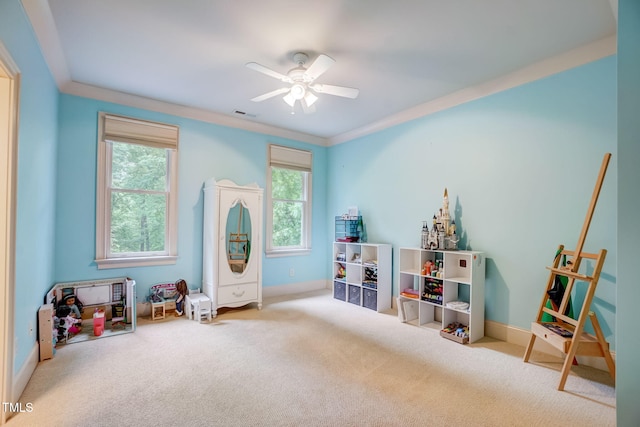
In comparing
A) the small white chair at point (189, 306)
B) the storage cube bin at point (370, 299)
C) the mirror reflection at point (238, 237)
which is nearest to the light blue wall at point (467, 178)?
the small white chair at point (189, 306)

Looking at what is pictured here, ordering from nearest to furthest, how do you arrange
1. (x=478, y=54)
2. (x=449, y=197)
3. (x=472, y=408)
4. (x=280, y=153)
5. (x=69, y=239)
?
1. (x=472, y=408)
2. (x=478, y=54)
3. (x=69, y=239)
4. (x=449, y=197)
5. (x=280, y=153)

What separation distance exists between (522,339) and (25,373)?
4099 millimetres


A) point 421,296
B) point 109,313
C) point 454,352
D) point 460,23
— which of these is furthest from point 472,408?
point 109,313

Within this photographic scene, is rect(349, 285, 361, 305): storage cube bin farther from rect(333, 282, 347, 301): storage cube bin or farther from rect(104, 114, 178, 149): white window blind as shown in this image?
rect(104, 114, 178, 149): white window blind

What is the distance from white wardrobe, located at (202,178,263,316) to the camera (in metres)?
3.79

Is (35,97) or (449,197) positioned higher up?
(35,97)

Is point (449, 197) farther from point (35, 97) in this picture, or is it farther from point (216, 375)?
point (35, 97)

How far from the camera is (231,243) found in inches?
155

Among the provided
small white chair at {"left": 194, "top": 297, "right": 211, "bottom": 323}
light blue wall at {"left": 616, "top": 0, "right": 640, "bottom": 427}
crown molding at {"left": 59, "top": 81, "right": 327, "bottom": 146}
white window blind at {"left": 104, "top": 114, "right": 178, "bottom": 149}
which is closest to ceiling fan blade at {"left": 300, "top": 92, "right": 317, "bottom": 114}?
crown molding at {"left": 59, "top": 81, "right": 327, "bottom": 146}

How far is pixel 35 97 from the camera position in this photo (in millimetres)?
2330

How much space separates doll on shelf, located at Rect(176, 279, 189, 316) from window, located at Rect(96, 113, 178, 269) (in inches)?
11.5

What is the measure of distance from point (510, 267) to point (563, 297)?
0.60 metres

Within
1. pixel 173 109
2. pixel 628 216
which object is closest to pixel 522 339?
pixel 628 216

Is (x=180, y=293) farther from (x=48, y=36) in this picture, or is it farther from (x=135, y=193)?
(x=48, y=36)
